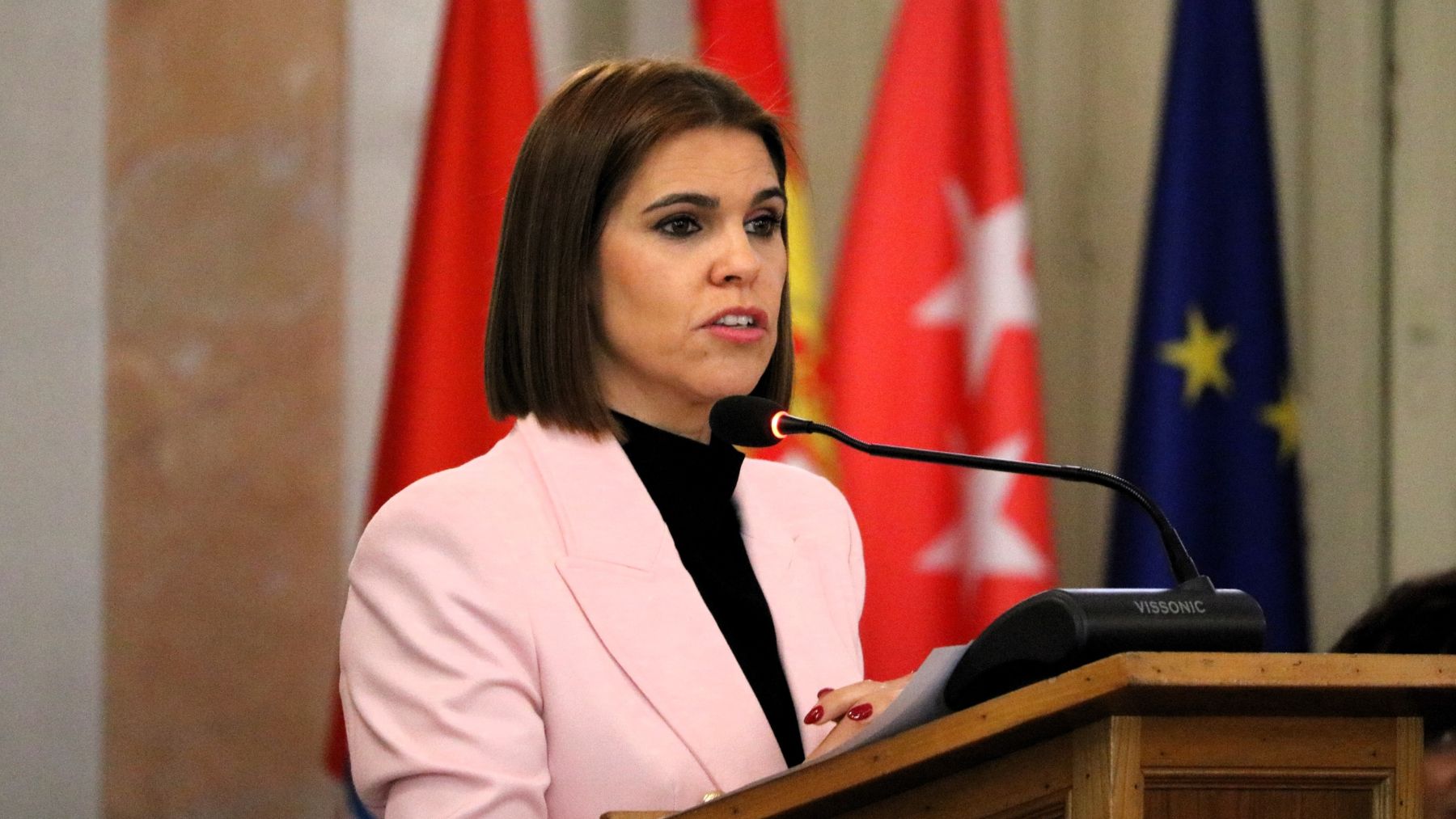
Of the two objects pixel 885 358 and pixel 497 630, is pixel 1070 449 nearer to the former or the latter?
pixel 885 358

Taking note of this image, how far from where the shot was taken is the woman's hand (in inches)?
60.3

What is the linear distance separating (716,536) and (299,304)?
180cm

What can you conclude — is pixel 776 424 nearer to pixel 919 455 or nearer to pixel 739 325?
pixel 919 455

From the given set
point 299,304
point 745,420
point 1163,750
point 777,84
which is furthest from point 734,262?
point 299,304

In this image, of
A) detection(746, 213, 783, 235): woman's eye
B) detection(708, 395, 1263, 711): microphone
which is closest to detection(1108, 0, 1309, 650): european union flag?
detection(746, 213, 783, 235): woman's eye

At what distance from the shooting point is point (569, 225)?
196cm

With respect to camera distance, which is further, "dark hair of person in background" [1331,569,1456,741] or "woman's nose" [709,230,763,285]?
"dark hair of person in background" [1331,569,1456,741]

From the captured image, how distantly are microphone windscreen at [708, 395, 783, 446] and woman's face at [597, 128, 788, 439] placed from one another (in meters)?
0.26

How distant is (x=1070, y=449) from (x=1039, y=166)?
68 centimetres

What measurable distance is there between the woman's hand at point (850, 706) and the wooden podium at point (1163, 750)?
0.22 metres

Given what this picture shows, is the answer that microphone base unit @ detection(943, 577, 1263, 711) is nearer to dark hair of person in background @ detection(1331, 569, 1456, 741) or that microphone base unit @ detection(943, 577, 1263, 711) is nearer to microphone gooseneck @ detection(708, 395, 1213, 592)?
microphone gooseneck @ detection(708, 395, 1213, 592)

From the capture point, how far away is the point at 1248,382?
367cm

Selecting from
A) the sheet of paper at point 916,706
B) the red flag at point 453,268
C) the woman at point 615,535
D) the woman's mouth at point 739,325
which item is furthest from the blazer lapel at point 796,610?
the red flag at point 453,268

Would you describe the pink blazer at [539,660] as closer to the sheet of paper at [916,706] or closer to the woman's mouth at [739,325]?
the woman's mouth at [739,325]
